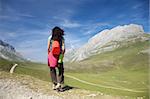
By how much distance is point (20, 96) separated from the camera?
8086mm

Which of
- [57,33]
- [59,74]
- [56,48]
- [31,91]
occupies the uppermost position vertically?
[57,33]

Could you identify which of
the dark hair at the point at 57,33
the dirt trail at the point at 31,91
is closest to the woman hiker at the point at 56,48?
the dark hair at the point at 57,33

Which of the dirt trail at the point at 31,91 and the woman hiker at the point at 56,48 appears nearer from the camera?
the woman hiker at the point at 56,48

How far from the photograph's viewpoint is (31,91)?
28.0 ft

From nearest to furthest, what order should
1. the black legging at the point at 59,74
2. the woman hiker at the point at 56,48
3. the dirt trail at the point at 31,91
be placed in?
the woman hiker at the point at 56,48, the dirt trail at the point at 31,91, the black legging at the point at 59,74

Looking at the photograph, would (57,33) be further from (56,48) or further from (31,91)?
(31,91)

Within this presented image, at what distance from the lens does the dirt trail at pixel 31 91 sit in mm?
8188

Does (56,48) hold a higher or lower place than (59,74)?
higher

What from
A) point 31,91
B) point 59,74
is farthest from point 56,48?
point 31,91

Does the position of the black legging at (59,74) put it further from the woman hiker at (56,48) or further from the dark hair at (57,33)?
the dark hair at (57,33)

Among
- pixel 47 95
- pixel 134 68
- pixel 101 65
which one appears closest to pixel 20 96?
pixel 47 95

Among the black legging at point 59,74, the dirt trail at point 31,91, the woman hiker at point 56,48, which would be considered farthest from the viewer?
the black legging at point 59,74

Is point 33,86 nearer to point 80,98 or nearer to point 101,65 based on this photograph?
point 80,98

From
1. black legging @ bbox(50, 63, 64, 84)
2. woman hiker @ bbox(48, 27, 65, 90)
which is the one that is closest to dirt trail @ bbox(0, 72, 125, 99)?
black legging @ bbox(50, 63, 64, 84)
